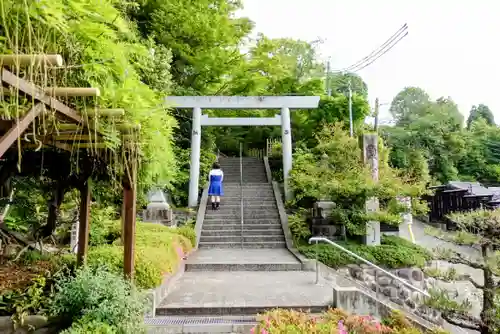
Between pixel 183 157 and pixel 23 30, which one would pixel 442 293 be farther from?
pixel 183 157

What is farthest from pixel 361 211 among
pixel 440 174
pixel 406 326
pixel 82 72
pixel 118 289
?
pixel 440 174

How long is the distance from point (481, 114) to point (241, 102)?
25933mm

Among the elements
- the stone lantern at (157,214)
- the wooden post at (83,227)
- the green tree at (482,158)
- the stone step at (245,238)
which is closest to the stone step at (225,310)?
the wooden post at (83,227)

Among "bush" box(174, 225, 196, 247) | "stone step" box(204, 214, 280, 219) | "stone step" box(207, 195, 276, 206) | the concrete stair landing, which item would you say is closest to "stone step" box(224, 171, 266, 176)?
"stone step" box(207, 195, 276, 206)

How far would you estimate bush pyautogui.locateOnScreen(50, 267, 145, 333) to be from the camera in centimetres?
367

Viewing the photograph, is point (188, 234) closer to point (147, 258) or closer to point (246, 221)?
point (246, 221)

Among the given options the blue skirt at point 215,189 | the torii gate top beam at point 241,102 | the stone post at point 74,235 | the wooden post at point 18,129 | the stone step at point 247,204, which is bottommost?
the stone post at point 74,235

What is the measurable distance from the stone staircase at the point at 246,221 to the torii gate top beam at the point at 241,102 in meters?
3.05

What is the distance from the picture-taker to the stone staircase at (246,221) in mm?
10094

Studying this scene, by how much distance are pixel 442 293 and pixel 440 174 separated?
63.3 ft

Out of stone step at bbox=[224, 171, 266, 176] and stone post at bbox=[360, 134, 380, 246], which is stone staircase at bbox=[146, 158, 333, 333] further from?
stone post at bbox=[360, 134, 380, 246]

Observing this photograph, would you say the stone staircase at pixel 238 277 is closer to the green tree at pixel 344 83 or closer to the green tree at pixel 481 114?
the green tree at pixel 344 83

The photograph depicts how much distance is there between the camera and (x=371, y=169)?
9492mm

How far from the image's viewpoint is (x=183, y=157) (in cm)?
1382
